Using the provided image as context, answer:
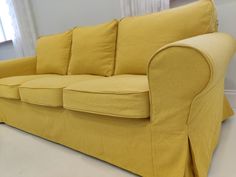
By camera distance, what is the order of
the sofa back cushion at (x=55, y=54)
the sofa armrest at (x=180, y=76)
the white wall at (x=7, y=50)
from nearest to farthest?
the sofa armrest at (x=180, y=76) → the sofa back cushion at (x=55, y=54) → the white wall at (x=7, y=50)

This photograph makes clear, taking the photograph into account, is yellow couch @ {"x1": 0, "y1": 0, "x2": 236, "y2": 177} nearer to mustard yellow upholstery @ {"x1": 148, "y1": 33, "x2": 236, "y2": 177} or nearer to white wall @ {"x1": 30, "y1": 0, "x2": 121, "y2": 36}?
mustard yellow upholstery @ {"x1": 148, "y1": 33, "x2": 236, "y2": 177}

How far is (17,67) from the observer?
2.00 m

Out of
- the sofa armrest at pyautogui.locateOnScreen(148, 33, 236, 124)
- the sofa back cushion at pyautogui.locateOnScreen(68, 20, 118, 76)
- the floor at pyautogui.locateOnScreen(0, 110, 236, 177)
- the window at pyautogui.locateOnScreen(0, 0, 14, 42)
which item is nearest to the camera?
the sofa armrest at pyautogui.locateOnScreen(148, 33, 236, 124)

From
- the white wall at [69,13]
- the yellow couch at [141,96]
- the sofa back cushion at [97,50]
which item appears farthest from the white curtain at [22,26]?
the sofa back cushion at [97,50]

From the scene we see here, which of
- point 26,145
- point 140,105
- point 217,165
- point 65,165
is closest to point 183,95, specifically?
point 140,105

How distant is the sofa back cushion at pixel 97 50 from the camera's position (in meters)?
1.46

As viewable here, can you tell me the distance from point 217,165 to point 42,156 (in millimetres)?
976

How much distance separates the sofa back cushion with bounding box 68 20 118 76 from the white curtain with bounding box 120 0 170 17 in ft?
1.04

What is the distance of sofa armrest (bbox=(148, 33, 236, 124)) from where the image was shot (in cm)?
61

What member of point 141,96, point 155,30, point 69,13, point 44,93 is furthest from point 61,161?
point 69,13

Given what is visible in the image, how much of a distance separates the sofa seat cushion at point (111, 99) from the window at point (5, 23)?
2436 millimetres

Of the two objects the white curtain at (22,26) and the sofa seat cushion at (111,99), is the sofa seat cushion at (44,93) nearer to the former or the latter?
the sofa seat cushion at (111,99)

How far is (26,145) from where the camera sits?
55.6 inches

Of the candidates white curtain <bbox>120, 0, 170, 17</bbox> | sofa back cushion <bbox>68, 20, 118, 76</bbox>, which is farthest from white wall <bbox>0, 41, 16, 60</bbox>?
white curtain <bbox>120, 0, 170, 17</bbox>
